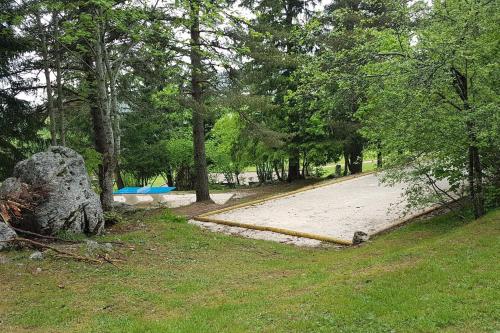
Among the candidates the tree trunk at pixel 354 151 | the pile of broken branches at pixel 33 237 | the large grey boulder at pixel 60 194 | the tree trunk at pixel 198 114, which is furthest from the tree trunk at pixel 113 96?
the tree trunk at pixel 354 151

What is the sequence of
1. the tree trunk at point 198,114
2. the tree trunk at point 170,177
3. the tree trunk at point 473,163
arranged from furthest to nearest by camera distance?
the tree trunk at point 170,177, the tree trunk at point 198,114, the tree trunk at point 473,163

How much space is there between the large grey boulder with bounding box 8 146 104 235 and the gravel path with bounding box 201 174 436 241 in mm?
3945

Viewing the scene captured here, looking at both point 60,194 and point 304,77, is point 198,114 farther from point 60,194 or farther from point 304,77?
point 60,194

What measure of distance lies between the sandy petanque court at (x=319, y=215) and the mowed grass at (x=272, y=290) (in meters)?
1.76

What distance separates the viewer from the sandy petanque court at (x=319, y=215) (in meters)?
9.93

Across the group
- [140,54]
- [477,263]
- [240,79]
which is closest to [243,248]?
[477,263]

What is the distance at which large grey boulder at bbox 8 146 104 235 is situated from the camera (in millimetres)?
7938

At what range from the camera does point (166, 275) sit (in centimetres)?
653

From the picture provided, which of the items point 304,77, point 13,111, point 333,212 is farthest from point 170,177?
point 304,77

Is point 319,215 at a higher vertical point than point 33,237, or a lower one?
lower

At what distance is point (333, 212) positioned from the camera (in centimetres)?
1162

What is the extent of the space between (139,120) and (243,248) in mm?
16050

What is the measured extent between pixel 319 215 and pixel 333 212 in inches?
17.9

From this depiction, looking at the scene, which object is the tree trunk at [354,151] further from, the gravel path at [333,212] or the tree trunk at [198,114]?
the tree trunk at [198,114]
